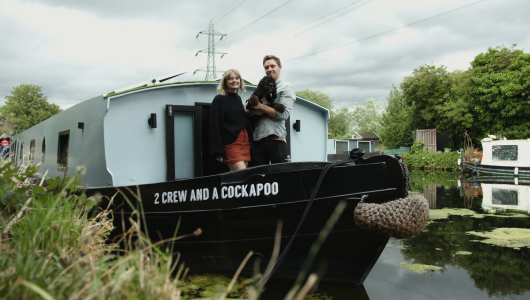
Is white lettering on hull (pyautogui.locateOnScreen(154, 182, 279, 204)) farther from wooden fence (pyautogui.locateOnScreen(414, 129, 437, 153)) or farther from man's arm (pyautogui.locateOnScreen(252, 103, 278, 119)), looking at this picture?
wooden fence (pyautogui.locateOnScreen(414, 129, 437, 153))

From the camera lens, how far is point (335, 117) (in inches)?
2547

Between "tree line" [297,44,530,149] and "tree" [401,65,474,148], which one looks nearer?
"tree line" [297,44,530,149]

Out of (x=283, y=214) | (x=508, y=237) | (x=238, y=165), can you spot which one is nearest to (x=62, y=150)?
(x=238, y=165)

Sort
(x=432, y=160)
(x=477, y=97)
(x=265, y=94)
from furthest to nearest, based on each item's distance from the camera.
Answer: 1. (x=432, y=160)
2. (x=477, y=97)
3. (x=265, y=94)

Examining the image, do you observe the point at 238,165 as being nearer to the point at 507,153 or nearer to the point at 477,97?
the point at 507,153

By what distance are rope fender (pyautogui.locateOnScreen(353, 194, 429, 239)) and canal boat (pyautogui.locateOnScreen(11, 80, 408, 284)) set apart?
18 cm

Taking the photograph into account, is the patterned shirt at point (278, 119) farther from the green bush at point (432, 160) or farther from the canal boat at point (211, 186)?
the green bush at point (432, 160)

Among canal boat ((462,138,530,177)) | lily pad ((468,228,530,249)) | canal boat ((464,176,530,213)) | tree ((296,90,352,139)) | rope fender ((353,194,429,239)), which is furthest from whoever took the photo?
tree ((296,90,352,139))

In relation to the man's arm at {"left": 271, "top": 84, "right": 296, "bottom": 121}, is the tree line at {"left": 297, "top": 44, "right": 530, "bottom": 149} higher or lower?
higher

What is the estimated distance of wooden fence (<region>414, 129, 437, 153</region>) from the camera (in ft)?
90.3

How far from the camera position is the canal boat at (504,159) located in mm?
16141

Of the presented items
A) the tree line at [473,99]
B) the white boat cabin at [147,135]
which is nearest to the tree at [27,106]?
the tree line at [473,99]

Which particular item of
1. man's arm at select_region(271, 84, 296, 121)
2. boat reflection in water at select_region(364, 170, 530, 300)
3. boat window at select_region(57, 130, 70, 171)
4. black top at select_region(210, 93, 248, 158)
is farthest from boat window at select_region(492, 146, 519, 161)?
boat window at select_region(57, 130, 70, 171)

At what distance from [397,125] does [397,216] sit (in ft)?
116
